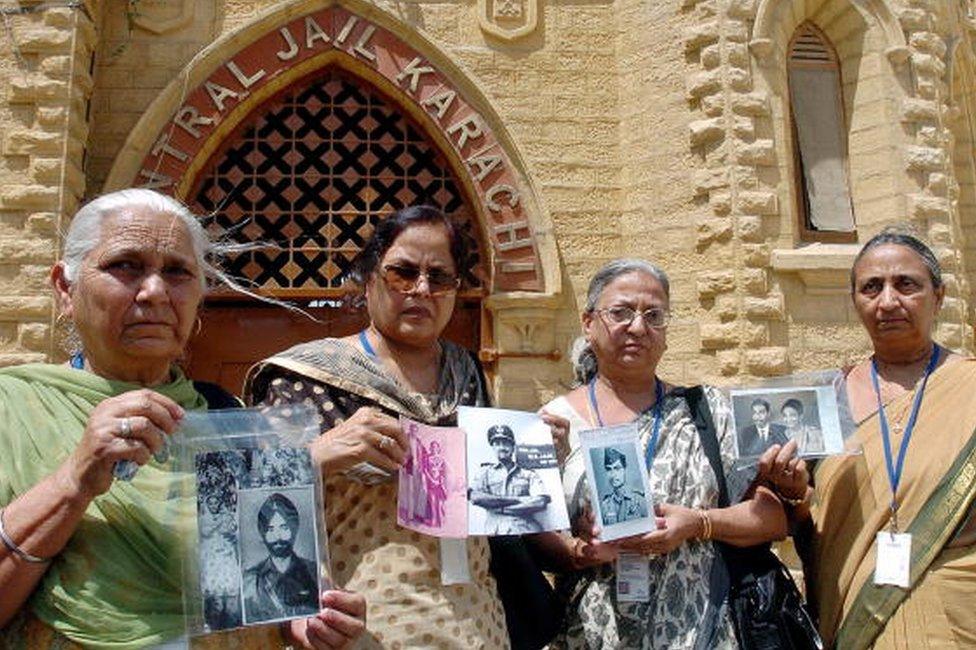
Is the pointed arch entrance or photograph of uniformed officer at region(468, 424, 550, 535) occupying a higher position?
the pointed arch entrance

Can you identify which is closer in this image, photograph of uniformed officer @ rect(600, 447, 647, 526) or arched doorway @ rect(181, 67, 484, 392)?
photograph of uniformed officer @ rect(600, 447, 647, 526)

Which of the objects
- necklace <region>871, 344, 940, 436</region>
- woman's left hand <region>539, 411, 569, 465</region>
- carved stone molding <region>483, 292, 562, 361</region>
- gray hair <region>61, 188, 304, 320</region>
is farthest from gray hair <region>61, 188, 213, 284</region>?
carved stone molding <region>483, 292, 562, 361</region>

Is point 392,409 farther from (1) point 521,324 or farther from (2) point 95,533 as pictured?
(1) point 521,324

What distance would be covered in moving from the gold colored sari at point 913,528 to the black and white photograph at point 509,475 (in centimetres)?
103

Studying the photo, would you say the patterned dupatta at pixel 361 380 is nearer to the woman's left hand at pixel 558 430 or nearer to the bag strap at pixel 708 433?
the woman's left hand at pixel 558 430

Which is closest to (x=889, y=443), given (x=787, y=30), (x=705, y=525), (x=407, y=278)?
(x=705, y=525)

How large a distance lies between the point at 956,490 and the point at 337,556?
1860 mm

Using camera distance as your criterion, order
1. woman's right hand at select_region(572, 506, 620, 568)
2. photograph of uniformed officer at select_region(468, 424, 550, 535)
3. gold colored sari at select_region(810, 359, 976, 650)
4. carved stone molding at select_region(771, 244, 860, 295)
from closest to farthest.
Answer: photograph of uniformed officer at select_region(468, 424, 550, 535) < woman's right hand at select_region(572, 506, 620, 568) < gold colored sari at select_region(810, 359, 976, 650) < carved stone molding at select_region(771, 244, 860, 295)

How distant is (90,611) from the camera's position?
1.72m

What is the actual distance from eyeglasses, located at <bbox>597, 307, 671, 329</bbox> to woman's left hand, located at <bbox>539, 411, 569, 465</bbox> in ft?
1.27

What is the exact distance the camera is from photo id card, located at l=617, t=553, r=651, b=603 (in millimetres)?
2574

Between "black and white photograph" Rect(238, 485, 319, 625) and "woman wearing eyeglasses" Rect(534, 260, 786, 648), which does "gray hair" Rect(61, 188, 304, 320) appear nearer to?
"black and white photograph" Rect(238, 485, 319, 625)

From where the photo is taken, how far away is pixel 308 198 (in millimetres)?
7020

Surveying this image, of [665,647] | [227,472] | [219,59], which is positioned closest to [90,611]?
[227,472]
